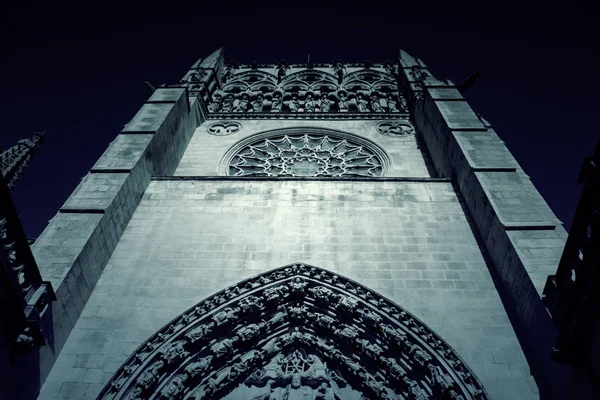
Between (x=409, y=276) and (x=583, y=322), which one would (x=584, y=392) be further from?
(x=409, y=276)

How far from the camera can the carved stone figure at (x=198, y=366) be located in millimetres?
5160

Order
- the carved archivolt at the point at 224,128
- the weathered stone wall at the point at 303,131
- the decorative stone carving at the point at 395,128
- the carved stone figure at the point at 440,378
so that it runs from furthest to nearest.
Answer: the carved archivolt at the point at 224,128
the decorative stone carving at the point at 395,128
the weathered stone wall at the point at 303,131
the carved stone figure at the point at 440,378

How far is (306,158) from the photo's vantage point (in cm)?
1067

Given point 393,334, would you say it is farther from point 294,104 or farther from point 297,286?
point 294,104

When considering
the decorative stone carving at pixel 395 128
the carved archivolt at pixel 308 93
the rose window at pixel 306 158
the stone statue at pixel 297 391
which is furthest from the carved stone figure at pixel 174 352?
the carved archivolt at pixel 308 93

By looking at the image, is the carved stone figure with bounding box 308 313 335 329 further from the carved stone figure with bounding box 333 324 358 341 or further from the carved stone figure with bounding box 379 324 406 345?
the carved stone figure with bounding box 379 324 406 345

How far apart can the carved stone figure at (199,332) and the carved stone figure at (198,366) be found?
0.81 feet

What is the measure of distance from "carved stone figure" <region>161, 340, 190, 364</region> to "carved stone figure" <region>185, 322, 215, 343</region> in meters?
0.11

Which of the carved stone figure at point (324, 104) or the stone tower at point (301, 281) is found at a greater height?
the carved stone figure at point (324, 104)

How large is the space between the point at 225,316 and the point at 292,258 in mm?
1310

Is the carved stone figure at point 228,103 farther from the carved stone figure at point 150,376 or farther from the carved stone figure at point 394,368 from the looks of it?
the carved stone figure at point 394,368

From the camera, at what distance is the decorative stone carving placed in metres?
11.2

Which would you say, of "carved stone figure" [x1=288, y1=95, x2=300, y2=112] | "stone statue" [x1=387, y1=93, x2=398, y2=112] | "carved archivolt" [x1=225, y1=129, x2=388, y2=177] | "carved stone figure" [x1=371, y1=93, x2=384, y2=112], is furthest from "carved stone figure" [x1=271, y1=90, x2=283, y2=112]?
"stone statue" [x1=387, y1=93, x2=398, y2=112]

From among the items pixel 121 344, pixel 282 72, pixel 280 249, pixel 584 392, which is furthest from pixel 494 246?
pixel 282 72
